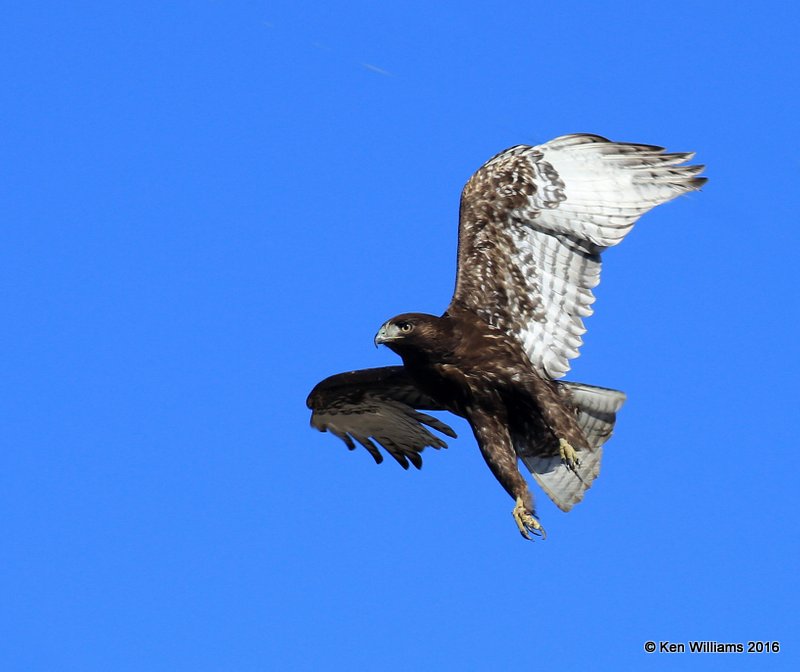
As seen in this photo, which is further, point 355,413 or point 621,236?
point 355,413

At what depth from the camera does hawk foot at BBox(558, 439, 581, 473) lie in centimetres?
1753

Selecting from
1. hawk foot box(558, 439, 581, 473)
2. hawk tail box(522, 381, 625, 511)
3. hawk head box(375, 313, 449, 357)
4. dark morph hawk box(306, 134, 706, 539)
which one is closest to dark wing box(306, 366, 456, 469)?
dark morph hawk box(306, 134, 706, 539)

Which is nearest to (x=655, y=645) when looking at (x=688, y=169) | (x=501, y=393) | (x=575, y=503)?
(x=575, y=503)

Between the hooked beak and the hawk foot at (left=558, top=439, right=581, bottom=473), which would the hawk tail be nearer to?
the hawk foot at (left=558, top=439, right=581, bottom=473)

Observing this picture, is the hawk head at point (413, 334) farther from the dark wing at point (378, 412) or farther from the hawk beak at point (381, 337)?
the dark wing at point (378, 412)

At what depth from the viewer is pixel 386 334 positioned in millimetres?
17797

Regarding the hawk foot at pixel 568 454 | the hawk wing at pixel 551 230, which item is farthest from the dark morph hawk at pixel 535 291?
the hawk foot at pixel 568 454

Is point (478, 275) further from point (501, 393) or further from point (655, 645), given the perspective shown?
point (655, 645)

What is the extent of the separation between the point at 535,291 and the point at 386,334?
68.3 inches

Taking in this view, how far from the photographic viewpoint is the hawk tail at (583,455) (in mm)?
18359

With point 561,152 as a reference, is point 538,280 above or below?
below

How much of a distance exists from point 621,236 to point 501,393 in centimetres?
201

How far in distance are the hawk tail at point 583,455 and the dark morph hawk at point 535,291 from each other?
0.03ft

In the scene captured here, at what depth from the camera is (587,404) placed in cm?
1842
